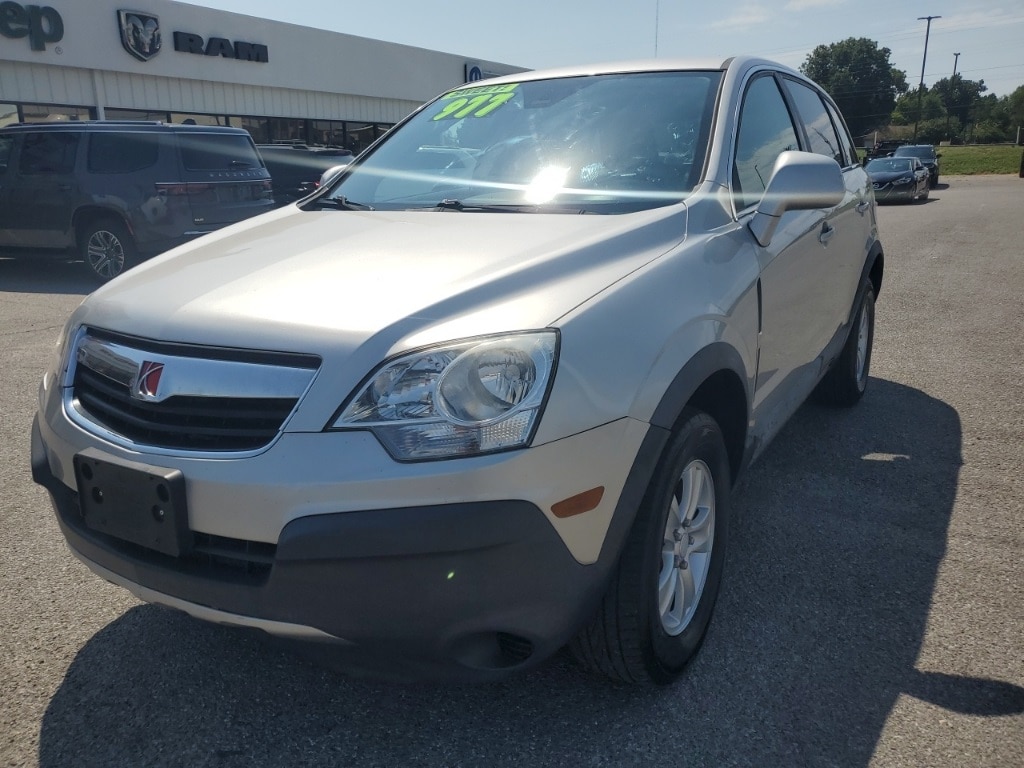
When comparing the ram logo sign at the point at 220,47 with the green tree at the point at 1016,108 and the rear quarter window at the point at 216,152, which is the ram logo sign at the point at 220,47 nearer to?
the rear quarter window at the point at 216,152

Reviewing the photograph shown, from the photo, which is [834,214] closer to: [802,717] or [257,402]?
[802,717]

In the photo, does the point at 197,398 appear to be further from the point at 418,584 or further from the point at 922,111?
the point at 922,111


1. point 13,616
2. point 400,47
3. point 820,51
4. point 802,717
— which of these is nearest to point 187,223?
point 13,616

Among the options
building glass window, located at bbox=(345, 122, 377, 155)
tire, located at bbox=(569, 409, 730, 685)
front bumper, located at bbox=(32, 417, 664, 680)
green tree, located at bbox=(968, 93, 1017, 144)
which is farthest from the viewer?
green tree, located at bbox=(968, 93, 1017, 144)

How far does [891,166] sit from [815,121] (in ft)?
74.2

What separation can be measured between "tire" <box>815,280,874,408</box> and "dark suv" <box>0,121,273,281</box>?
786 centimetres

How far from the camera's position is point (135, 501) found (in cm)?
202

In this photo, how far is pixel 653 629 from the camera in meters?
2.22

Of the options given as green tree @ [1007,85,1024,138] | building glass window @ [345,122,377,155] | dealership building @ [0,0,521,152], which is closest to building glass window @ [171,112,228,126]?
dealership building @ [0,0,521,152]

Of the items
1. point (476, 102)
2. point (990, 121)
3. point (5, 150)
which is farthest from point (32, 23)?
point (990, 121)

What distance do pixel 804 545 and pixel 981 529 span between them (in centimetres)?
76

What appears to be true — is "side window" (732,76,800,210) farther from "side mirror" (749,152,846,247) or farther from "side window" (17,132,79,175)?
"side window" (17,132,79,175)

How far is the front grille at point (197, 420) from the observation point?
193cm

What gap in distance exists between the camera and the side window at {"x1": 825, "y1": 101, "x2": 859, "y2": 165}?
4.90m
